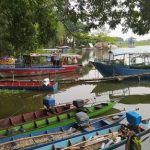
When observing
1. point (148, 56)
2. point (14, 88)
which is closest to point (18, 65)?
point (14, 88)

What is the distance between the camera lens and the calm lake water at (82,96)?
66.8 feet

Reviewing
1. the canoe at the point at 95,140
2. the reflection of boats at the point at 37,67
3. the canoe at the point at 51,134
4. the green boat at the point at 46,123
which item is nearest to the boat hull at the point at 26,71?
the reflection of boats at the point at 37,67

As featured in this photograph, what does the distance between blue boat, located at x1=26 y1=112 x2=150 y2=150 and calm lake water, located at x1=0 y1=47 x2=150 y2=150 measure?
585cm

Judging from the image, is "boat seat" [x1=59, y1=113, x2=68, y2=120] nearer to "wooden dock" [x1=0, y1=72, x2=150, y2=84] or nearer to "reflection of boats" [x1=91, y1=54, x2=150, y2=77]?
"wooden dock" [x1=0, y1=72, x2=150, y2=84]

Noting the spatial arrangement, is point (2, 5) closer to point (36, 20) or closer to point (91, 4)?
point (36, 20)

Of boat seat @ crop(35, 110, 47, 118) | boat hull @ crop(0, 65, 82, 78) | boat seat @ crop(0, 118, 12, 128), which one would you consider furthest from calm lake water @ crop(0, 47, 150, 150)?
boat hull @ crop(0, 65, 82, 78)

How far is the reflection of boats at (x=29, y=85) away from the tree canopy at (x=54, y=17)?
11.4m

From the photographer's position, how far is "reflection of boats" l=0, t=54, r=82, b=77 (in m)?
32.5

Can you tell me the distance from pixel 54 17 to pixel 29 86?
13335 millimetres

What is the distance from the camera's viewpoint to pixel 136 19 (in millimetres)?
10445

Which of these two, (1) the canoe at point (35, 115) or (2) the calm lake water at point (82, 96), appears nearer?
(1) the canoe at point (35, 115)

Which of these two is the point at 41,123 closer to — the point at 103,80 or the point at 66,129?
the point at 66,129

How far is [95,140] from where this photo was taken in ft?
38.5

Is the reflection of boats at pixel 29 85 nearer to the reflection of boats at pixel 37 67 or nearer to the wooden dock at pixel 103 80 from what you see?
the wooden dock at pixel 103 80
